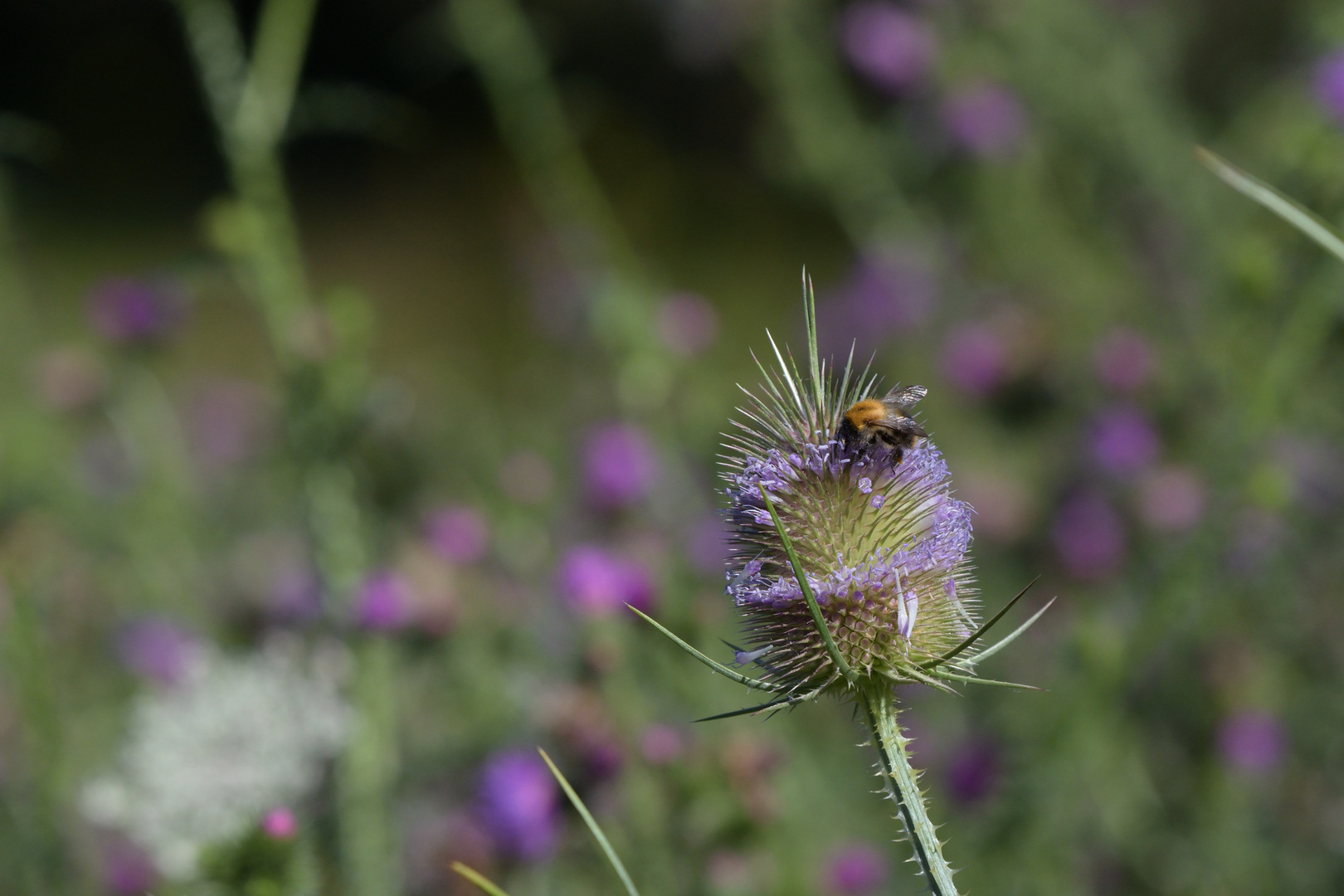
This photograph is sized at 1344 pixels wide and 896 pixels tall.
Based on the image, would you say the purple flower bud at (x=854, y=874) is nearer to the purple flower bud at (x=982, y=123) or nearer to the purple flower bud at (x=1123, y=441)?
the purple flower bud at (x=1123, y=441)

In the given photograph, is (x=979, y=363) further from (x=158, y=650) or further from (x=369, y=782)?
(x=158, y=650)

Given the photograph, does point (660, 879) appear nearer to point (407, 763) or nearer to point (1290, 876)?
point (407, 763)

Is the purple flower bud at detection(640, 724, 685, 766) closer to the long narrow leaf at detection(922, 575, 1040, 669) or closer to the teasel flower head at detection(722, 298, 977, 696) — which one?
the teasel flower head at detection(722, 298, 977, 696)

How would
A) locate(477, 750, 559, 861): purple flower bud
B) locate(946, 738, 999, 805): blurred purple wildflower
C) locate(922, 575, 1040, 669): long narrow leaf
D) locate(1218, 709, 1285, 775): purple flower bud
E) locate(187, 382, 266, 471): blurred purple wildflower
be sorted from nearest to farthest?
locate(922, 575, 1040, 669): long narrow leaf
locate(477, 750, 559, 861): purple flower bud
locate(946, 738, 999, 805): blurred purple wildflower
locate(1218, 709, 1285, 775): purple flower bud
locate(187, 382, 266, 471): blurred purple wildflower

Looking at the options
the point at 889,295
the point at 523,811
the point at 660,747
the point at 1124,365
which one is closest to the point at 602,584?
the point at 660,747

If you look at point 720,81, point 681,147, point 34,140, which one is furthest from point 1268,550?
point 720,81

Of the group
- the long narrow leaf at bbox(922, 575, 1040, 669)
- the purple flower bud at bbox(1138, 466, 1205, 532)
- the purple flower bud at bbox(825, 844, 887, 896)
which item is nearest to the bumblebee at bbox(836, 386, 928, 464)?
the long narrow leaf at bbox(922, 575, 1040, 669)

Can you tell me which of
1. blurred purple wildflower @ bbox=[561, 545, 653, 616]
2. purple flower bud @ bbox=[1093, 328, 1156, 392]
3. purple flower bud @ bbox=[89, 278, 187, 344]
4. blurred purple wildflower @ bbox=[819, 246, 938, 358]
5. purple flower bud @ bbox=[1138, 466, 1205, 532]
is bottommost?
blurred purple wildflower @ bbox=[561, 545, 653, 616]
